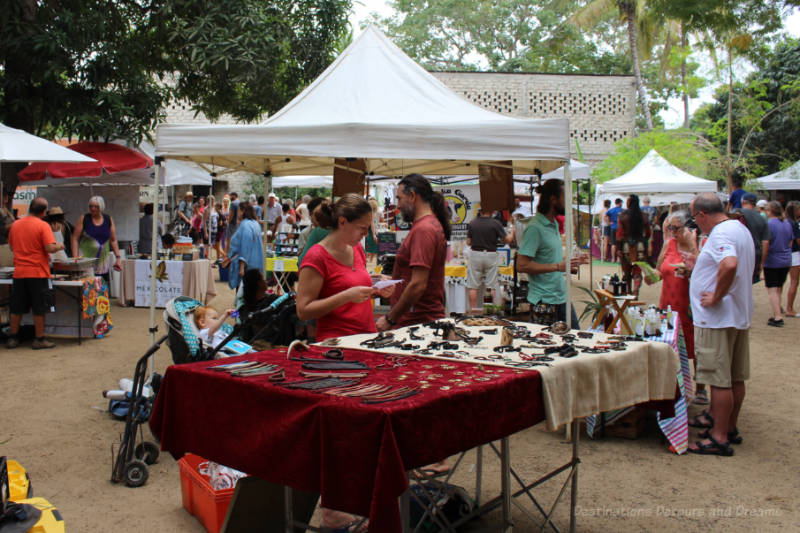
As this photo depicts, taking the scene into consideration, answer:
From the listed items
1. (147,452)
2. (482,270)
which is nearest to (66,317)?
(147,452)

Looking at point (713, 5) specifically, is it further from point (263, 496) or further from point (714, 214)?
point (263, 496)

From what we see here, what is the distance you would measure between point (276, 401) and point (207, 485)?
1.59 m

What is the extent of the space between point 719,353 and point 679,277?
1284mm

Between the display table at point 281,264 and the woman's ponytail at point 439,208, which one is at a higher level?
the woman's ponytail at point 439,208

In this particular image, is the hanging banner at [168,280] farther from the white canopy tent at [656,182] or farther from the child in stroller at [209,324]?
the white canopy tent at [656,182]

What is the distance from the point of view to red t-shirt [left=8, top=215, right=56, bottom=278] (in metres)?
8.04

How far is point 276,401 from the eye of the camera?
235cm

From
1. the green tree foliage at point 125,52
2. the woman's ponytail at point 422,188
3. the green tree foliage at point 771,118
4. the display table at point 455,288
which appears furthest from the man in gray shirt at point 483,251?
the green tree foliage at point 771,118

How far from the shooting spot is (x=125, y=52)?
11797 millimetres

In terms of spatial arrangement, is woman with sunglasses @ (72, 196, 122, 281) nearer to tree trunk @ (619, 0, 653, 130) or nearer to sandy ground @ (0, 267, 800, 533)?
sandy ground @ (0, 267, 800, 533)

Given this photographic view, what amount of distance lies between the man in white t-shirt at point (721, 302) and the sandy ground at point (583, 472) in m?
0.52

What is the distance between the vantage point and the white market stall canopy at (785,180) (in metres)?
23.1

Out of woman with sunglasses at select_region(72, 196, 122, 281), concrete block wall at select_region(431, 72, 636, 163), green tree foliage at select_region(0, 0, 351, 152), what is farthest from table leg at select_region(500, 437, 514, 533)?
concrete block wall at select_region(431, 72, 636, 163)

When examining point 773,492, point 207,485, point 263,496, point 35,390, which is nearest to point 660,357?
point 773,492
